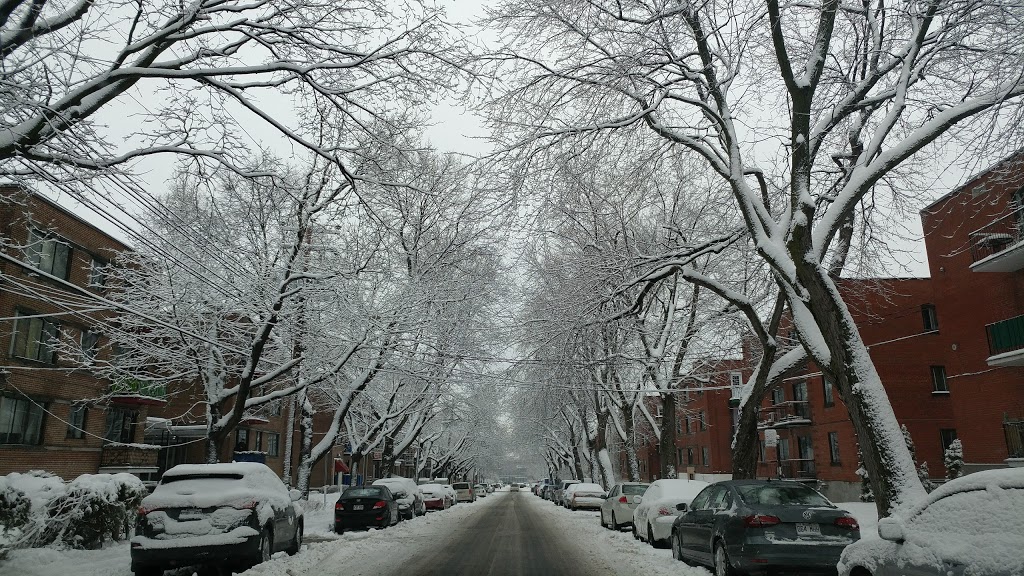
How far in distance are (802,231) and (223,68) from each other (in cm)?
842

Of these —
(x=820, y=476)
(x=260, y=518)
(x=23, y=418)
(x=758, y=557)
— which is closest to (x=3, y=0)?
(x=260, y=518)

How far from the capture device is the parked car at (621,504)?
20906 millimetres

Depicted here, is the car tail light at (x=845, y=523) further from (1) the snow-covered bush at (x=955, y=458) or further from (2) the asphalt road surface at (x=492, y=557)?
(1) the snow-covered bush at (x=955, y=458)

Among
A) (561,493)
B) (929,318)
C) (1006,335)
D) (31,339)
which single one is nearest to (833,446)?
(929,318)

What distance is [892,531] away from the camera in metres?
5.88

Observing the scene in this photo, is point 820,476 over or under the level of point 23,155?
under

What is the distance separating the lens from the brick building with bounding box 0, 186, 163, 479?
976 inches

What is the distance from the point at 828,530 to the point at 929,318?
101 ft

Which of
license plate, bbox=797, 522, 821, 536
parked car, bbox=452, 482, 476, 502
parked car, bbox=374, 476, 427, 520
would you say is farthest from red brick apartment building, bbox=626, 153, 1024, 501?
parked car, bbox=452, 482, 476, 502

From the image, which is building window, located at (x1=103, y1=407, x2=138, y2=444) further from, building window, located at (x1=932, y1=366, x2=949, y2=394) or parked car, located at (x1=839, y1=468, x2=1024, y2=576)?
building window, located at (x1=932, y1=366, x2=949, y2=394)

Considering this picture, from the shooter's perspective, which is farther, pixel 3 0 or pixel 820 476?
pixel 820 476

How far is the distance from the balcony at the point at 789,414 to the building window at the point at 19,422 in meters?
36.1

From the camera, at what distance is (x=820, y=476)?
37.8 metres

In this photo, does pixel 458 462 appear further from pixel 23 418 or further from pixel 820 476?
pixel 23 418
